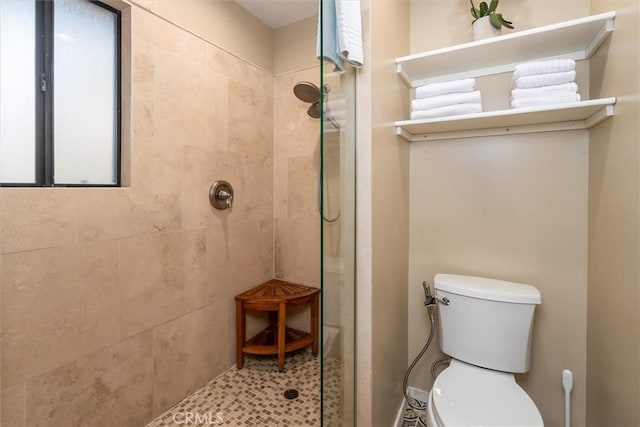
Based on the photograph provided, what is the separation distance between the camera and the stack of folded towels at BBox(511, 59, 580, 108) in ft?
3.81

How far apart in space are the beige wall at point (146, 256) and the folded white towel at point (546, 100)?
59.2 inches

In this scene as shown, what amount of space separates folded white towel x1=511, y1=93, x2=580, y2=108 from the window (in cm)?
173

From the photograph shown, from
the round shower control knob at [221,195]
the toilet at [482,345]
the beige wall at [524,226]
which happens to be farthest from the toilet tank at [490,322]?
the round shower control knob at [221,195]

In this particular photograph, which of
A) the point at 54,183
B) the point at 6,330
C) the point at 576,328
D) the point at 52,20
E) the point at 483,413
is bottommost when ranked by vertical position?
the point at 483,413

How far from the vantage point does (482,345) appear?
130 cm

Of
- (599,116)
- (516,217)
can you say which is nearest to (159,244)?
(516,217)

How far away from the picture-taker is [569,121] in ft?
4.36

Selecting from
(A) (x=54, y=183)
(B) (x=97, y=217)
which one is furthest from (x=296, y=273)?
(A) (x=54, y=183)

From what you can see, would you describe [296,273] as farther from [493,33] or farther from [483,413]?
[493,33]

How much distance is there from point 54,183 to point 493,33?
6.36 ft

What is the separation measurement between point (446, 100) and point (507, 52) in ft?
1.13

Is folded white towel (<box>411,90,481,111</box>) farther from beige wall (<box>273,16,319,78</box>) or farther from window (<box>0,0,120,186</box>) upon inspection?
window (<box>0,0,120,186</box>)

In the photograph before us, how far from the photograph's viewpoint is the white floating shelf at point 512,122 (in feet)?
3.73

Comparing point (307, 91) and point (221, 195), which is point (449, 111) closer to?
point (307, 91)
